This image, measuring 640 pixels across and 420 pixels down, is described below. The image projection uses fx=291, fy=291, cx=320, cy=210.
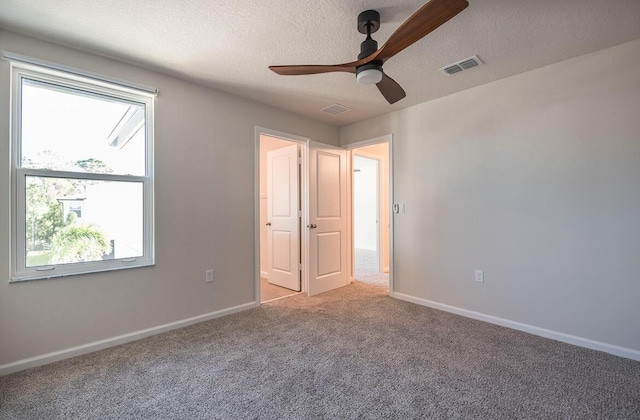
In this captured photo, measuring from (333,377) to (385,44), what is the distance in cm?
212

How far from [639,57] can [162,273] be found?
4294 millimetres

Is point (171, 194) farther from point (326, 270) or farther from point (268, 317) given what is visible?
point (326, 270)

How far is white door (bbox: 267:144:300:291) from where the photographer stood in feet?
13.3

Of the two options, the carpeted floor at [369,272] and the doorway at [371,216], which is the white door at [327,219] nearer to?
the doorway at [371,216]

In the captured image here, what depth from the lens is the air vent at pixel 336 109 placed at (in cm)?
356

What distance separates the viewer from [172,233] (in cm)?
280

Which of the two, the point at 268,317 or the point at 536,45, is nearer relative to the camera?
the point at 536,45

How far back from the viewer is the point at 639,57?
2191 millimetres

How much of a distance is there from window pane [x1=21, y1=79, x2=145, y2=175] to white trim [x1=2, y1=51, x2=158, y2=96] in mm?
148

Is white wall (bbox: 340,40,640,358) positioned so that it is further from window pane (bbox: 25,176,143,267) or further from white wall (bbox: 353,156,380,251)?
white wall (bbox: 353,156,380,251)

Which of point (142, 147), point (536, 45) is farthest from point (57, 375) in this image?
point (536, 45)

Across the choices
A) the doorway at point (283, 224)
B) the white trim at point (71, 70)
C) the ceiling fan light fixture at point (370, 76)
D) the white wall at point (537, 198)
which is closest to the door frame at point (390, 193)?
the white wall at point (537, 198)

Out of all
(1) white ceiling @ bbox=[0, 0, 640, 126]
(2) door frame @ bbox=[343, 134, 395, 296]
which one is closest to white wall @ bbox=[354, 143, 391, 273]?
(2) door frame @ bbox=[343, 134, 395, 296]

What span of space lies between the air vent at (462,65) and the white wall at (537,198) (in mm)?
517
